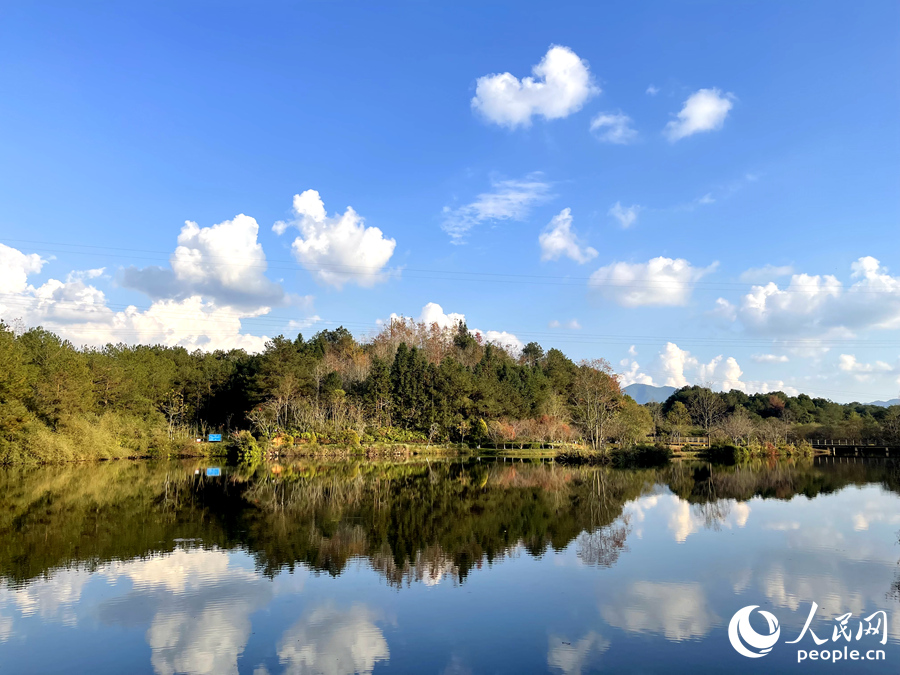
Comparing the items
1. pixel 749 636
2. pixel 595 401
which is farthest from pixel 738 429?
pixel 749 636

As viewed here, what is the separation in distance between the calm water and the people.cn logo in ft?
0.46

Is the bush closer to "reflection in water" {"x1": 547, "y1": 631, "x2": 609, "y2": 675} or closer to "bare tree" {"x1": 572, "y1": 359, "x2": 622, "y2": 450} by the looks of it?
"bare tree" {"x1": 572, "y1": 359, "x2": 622, "y2": 450}

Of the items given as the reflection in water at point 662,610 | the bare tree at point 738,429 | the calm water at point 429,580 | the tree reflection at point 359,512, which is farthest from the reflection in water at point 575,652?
the bare tree at point 738,429

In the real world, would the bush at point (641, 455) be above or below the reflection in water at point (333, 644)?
below

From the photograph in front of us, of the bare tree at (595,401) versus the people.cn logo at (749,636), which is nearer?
the people.cn logo at (749,636)

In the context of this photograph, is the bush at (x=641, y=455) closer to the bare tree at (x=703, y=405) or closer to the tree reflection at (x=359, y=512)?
the tree reflection at (x=359, y=512)

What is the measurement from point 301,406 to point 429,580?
1484 inches

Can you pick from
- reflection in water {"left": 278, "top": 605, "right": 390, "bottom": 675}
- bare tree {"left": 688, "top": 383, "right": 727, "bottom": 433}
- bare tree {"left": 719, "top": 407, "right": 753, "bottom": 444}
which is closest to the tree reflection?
reflection in water {"left": 278, "top": 605, "right": 390, "bottom": 675}

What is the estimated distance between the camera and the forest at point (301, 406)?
34188 millimetres

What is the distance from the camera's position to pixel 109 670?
625 centimetres

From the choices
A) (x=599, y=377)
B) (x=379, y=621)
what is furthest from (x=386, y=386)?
(x=379, y=621)

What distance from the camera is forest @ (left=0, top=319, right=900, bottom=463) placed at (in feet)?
112

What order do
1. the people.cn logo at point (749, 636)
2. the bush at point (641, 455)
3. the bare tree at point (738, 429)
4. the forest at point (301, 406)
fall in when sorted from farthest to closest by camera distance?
the bare tree at point (738, 429)
the bush at point (641, 455)
the forest at point (301, 406)
the people.cn logo at point (749, 636)

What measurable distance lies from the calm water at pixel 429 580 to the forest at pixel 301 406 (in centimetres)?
1649
